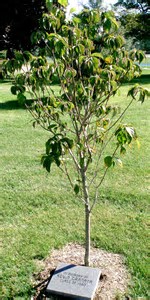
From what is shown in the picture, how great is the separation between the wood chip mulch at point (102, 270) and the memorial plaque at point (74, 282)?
0.10 m

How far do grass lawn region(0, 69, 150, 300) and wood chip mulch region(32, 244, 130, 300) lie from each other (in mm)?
70

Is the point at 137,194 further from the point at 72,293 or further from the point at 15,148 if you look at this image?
the point at 15,148

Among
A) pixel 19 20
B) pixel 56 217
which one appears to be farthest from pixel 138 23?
pixel 56 217

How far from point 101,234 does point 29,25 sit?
18.2 meters

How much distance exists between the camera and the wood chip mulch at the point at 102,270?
8.97 ft

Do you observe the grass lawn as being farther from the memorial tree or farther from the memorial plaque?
the memorial tree

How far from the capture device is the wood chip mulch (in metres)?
2.73

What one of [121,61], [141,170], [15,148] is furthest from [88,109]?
[15,148]

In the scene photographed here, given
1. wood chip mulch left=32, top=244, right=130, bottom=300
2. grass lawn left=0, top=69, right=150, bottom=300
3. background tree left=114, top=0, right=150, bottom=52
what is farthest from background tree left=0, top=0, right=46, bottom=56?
wood chip mulch left=32, top=244, right=130, bottom=300

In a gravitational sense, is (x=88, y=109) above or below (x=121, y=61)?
below

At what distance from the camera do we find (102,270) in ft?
9.84

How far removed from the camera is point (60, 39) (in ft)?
6.82

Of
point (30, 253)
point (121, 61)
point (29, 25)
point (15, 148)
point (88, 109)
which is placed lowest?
point (30, 253)

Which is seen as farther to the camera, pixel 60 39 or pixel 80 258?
pixel 80 258
